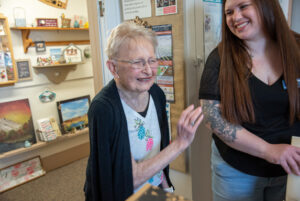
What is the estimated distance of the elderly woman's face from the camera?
97 centimetres

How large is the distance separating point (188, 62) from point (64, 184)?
2.30 metres

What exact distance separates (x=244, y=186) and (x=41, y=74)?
274 cm

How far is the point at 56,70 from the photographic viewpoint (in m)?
3.19

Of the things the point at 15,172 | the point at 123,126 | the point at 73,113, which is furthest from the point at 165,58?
the point at 15,172

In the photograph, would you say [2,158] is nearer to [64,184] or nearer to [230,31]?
[64,184]

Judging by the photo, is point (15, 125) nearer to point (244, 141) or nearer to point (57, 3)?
point (57, 3)

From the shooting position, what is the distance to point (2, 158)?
9.24 feet

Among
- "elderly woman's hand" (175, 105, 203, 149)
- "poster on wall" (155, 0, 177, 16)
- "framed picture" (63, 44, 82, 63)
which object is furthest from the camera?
"framed picture" (63, 44, 82, 63)

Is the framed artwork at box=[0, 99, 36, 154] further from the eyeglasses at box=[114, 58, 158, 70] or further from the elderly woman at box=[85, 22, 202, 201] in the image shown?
the eyeglasses at box=[114, 58, 158, 70]

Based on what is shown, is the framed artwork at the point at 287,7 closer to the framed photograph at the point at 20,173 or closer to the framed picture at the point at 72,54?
the framed picture at the point at 72,54

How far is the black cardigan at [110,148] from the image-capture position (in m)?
0.98

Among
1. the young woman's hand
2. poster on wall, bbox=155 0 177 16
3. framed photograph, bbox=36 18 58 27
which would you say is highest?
framed photograph, bbox=36 18 58 27

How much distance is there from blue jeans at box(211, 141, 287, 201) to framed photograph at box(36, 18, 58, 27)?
2.65 metres

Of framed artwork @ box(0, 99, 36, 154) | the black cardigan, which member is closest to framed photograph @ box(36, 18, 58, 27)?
framed artwork @ box(0, 99, 36, 154)
